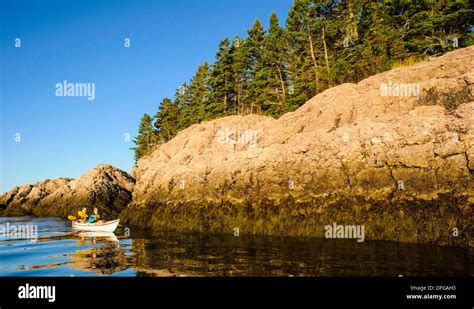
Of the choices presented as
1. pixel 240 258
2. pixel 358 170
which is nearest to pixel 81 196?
pixel 240 258

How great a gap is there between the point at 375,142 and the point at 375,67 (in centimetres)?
1477

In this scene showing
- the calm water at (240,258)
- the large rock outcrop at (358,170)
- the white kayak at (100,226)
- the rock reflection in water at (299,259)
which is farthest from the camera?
the white kayak at (100,226)

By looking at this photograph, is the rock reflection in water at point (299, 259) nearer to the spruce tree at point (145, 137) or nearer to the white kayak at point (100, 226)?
the white kayak at point (100, 226)

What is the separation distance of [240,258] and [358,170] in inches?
360

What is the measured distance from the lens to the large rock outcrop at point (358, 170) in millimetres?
14797

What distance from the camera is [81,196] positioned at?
1796 inches

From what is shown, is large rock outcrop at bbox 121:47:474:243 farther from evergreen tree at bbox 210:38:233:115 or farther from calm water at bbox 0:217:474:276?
evergreen tree at bbox 210:38:233:115

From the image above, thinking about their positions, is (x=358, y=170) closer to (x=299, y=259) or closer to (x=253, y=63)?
(x=299, y=259)

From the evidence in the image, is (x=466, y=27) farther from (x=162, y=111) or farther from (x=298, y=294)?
(x=162, y=111)

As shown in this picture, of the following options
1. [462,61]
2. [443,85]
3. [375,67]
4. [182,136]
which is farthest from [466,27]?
[182,136]

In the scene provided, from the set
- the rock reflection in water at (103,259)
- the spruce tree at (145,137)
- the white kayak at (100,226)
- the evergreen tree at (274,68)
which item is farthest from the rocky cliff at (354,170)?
the spruce tree at (145,137)

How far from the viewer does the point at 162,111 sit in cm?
7019

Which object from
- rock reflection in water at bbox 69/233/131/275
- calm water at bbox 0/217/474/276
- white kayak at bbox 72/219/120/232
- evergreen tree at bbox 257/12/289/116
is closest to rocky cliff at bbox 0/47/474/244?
calm water at bbox 0/217/474/276

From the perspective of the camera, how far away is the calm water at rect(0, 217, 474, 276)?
10797 millimetres
